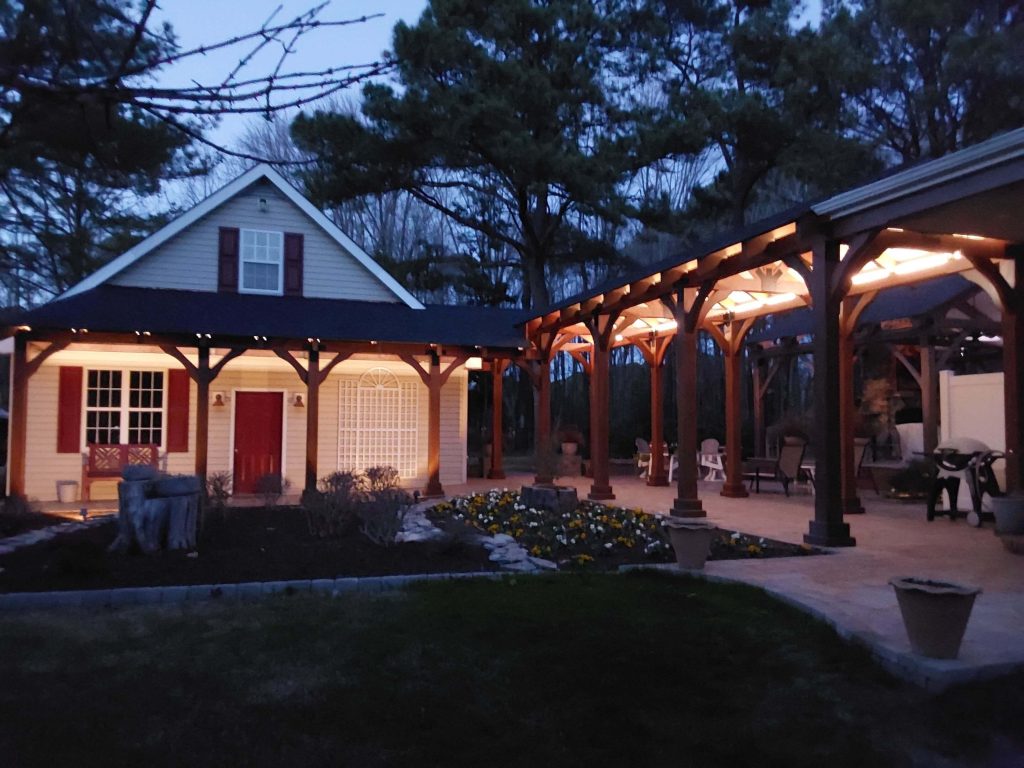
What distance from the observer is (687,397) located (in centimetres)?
1034

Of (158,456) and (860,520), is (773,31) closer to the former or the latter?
(860,520)

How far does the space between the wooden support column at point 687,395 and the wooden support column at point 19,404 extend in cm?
867

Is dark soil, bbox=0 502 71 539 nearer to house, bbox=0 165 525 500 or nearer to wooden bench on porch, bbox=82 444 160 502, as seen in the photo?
house, bbox=0 165 525 500

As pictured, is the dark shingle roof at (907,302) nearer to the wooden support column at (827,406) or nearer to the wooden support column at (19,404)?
the wooden support column at (827,406)

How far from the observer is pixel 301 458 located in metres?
15.1

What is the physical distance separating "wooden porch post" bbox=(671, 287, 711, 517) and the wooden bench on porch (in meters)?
8.01

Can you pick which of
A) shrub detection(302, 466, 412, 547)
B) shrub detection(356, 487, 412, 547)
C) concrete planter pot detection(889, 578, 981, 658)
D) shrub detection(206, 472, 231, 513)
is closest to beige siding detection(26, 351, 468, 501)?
shrub detection(206, 472, 231, 513)

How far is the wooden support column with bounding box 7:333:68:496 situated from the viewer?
11945 millimetres

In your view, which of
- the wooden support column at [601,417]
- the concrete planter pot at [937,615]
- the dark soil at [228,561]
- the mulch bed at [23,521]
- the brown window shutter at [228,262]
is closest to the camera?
the concrete planter pot at [937,615]

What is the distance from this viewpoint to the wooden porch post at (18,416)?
12.0 meters

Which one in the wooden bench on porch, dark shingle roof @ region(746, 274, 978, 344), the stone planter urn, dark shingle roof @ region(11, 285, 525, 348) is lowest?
the stone planter urn

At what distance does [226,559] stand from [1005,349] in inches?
323

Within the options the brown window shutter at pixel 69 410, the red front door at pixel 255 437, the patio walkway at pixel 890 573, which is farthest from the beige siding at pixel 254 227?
the patio walkway at pixel 890 573

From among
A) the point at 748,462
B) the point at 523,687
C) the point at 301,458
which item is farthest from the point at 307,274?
the point at 523,687
